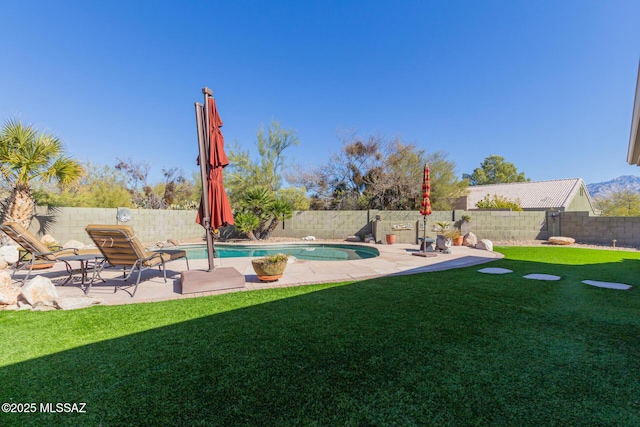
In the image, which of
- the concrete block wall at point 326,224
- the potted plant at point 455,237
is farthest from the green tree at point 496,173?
the potted plant at point 455,237

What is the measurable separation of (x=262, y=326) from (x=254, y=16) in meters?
14.0

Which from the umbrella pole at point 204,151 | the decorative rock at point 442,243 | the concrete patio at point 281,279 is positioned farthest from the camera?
the decorative rock at point 442,243

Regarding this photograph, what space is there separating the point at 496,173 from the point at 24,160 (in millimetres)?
47836

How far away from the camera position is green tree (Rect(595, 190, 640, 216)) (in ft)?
80.8

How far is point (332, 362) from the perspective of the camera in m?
2.20

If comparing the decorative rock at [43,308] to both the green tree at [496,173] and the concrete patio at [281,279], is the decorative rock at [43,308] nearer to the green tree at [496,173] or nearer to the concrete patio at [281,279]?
the concrete patio at [281,279]

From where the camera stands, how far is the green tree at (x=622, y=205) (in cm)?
2464

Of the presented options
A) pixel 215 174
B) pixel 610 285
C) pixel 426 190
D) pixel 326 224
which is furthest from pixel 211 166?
pixel 326 224

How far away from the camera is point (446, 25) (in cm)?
1261

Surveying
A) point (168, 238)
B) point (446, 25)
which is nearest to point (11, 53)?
point (168, 238)

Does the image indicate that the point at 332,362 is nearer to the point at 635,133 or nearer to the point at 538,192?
the point at 635,133

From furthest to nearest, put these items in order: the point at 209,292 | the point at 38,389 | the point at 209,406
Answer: the point at 209,292 < the point at 38,389 < the point at 209,406

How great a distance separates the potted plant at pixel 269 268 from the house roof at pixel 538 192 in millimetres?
25487

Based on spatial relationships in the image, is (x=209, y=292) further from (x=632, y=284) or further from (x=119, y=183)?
(x=119, y=183)
